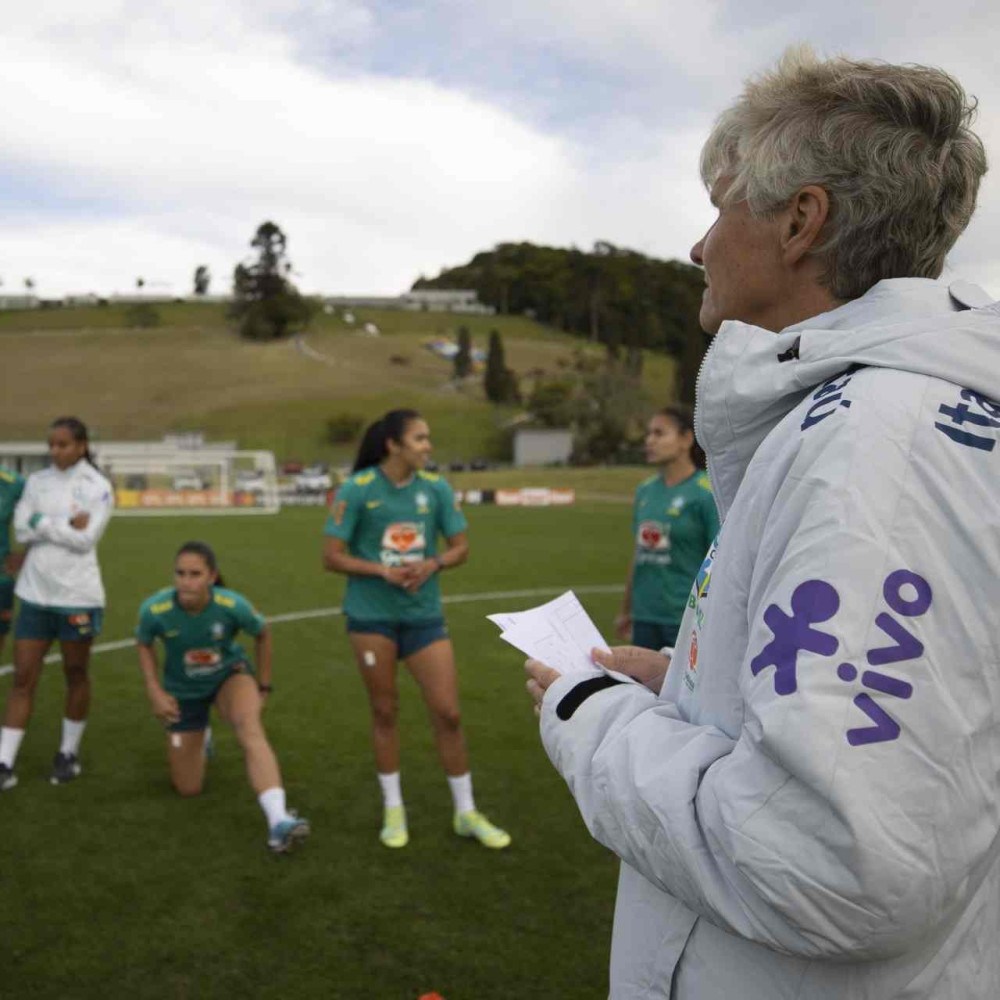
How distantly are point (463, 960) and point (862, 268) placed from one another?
3637 millimetres

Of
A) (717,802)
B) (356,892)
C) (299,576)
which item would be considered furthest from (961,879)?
(299,576)

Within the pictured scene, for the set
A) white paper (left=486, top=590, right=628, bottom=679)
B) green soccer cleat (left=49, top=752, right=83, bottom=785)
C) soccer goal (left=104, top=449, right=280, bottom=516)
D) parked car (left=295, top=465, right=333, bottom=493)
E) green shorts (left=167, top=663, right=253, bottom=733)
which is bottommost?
parked car (left=295, top=465, right=333, bottom=493)

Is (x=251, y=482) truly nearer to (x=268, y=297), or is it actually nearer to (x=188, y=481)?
(x=188, y=481)

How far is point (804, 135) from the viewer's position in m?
1.35

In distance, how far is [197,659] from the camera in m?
6.05

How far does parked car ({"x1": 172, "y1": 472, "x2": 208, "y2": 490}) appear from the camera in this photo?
36.6m

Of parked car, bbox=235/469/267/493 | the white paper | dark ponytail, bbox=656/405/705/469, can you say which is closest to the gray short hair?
the white paper

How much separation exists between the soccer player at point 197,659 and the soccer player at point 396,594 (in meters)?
0.76

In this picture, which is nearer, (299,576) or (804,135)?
(804,135)

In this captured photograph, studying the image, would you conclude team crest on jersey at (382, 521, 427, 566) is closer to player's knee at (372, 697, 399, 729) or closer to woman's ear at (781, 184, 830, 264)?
player's knee at (372, 697, 399, 729)

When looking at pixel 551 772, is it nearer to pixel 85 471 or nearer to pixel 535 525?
pixel 85 471

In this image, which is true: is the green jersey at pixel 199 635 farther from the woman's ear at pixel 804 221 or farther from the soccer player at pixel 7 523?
the woman's ear at pixel 804 221

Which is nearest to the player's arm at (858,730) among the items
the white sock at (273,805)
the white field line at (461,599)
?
the white sock at (273,805)

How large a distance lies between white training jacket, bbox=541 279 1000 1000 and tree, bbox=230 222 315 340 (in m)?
105
